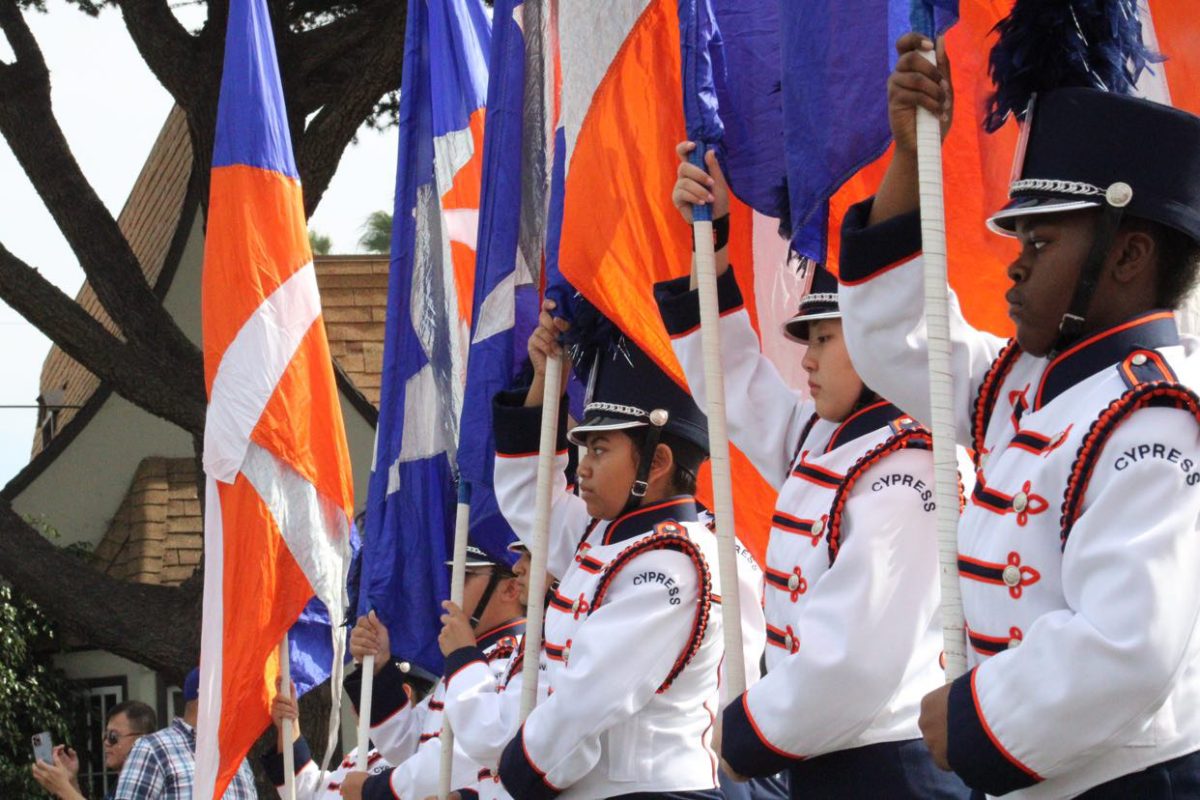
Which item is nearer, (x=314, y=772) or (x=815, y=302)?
(x=815, y=302)

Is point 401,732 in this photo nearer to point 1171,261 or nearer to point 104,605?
point 104,605

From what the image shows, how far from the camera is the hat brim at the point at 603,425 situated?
5.00 metres

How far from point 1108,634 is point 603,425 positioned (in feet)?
8.26

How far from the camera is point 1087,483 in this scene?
2.76m

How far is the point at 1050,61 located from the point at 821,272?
1202 millimetres

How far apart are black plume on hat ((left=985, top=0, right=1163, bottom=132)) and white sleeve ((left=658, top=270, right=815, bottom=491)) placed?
4.38ft

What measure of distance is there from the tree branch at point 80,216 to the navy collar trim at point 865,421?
819 centimetres

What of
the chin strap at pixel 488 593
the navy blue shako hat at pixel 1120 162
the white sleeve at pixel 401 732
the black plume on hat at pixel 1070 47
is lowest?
the white sleeve at pixel 401 732

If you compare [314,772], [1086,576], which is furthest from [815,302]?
[314,772]

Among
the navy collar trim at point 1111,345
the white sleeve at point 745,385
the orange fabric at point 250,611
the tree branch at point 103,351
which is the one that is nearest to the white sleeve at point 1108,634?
the navy collar trim at point 1111,345

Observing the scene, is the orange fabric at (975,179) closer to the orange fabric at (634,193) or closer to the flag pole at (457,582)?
the orange fabric at (634,193)

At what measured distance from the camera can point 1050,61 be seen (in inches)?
122

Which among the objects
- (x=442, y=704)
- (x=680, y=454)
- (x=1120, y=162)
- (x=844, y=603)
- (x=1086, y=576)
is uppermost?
(x=1120, y=162)

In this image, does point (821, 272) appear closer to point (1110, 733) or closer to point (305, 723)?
point (1110, 733)
